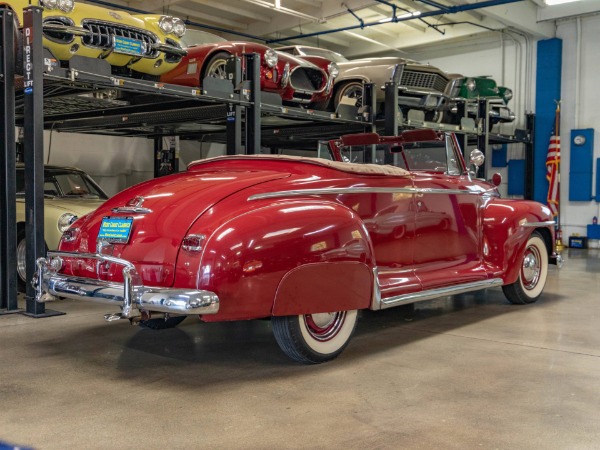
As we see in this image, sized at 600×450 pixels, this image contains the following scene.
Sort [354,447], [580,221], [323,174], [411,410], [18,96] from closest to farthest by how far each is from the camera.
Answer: [354,447]
[411,410]
[323,174]
[18,96]
[580,221]

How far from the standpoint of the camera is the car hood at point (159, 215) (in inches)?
138

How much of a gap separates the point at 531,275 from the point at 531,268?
0.22 feet

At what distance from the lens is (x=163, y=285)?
3459 mm

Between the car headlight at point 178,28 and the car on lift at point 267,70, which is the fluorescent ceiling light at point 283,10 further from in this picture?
the car headlight at point 178,28

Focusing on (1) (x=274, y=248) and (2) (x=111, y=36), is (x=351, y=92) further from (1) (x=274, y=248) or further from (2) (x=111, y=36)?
(1) (x=274, y=248)

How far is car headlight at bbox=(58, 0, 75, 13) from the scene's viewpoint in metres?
5.43

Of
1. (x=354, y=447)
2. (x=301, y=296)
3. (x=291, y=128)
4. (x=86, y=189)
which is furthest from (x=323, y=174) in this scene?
(x=291, y=128)

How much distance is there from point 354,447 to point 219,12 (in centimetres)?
1362

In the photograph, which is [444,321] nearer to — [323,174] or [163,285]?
[323,174]

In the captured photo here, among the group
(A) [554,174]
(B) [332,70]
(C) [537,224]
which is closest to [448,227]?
(C) [537,224]

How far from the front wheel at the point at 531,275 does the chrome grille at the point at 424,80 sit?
14.3ft

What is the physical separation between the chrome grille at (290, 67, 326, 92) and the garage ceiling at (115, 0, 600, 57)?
438cm

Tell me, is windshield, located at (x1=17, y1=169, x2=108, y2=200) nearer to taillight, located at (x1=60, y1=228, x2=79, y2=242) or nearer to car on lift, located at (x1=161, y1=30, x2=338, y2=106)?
car on lift, located at (x1=161, y1=30, x2=338, y2=106)

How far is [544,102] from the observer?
47.6ft
